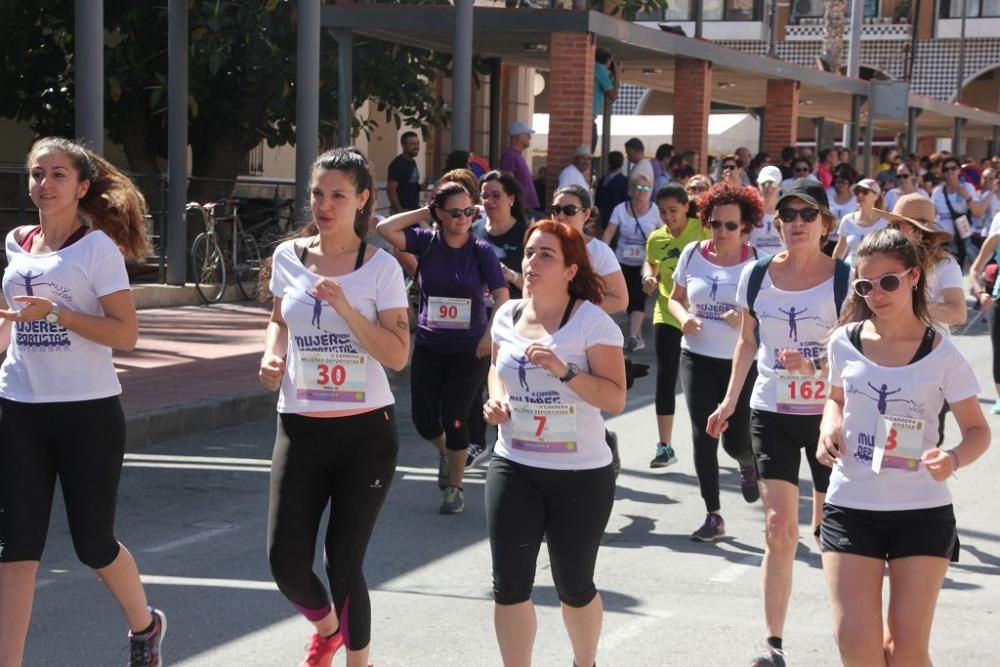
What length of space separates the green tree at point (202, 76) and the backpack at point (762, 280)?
12375mm

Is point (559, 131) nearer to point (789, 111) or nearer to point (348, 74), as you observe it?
point (348, 74)

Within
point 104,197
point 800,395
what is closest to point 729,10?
point 800,395

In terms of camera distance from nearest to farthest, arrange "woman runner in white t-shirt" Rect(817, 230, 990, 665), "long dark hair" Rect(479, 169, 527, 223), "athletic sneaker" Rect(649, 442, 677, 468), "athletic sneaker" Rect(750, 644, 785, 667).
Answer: "woman runner in white t-shirt" Rect(817, 230, 990, 665)
"athletic sneaker" Rect(750, 644, 785, 667)
"long dark hair" Rect(479, 169, 527, 223)
"athletic sneaker" Rect(649, 442, 677, 468)

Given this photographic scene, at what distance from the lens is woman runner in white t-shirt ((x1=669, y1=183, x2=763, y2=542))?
303 inches

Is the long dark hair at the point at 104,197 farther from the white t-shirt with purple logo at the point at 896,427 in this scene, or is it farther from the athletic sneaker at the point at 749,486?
the athletic sneaker at the point at 749,486

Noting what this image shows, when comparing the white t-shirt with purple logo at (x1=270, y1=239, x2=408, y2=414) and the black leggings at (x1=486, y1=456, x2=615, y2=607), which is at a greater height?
the white t-shirt with purple logo at (x1=270, y1=239, x2=408, y2=414)

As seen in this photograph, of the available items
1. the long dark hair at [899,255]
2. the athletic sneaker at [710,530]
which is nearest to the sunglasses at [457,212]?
the athletic sneaker at [710,530]

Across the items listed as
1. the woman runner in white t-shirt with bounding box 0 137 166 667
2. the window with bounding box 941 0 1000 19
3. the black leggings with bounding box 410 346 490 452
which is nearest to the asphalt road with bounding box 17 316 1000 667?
the black leggings with bounding box 410 346 490 452

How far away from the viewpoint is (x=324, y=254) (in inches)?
201

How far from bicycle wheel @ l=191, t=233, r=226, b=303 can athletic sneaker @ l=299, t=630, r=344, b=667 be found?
12.3m

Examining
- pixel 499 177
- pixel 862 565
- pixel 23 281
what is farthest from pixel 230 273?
pixel 862 565

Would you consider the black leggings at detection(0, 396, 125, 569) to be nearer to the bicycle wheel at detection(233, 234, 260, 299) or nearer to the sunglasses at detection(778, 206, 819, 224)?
the sunglasses at detection(778, 206, 819, 224)

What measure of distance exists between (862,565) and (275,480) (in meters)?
1.79

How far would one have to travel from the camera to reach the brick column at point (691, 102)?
21.7m
